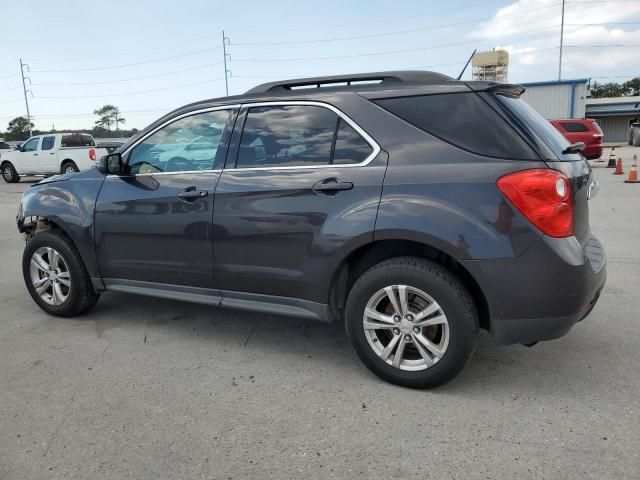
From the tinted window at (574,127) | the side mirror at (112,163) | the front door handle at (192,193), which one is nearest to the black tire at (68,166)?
the side mirror at (112,163)

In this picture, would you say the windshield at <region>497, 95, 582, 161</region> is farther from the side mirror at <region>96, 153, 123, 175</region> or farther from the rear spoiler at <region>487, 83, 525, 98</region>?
the side mirror at <region>96, 153, 123, 175</region>

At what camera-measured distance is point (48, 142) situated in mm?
19328

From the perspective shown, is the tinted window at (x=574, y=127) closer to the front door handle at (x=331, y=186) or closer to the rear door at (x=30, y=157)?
the front door handle at (x=331, y=186)

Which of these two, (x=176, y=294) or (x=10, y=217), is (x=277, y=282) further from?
(x=10, y=217)

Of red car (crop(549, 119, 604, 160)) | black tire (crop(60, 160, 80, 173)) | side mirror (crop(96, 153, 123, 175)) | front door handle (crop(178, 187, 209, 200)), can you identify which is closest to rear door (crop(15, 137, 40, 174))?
black tire (crop(60, 160, 80, 173))

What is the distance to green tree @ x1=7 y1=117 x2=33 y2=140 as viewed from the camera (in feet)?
303

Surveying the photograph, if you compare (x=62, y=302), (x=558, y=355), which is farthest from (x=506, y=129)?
(x=62, y=302)

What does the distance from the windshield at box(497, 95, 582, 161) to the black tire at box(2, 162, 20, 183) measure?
22.1 m

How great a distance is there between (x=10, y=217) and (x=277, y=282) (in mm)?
9613

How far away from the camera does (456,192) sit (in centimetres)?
281

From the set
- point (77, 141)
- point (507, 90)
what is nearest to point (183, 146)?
point (507, 90)

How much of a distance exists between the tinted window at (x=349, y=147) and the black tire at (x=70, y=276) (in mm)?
2434

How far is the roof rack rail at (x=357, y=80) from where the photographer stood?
10.5 feet

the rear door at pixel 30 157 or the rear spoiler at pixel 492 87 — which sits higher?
the rear spoiler at pixel 492 87
